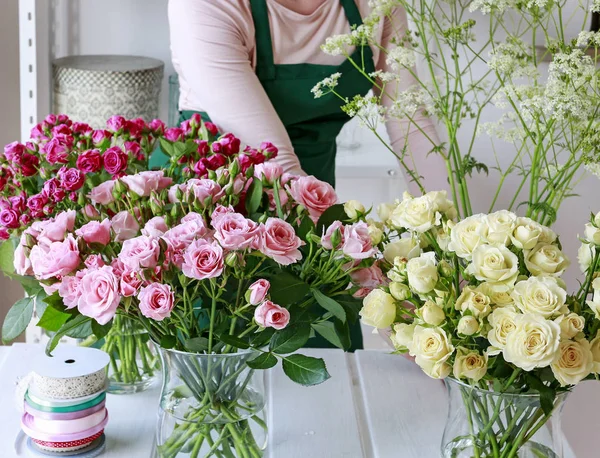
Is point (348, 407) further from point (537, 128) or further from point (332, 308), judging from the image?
point (537, 128)

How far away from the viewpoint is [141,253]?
823 millimetres

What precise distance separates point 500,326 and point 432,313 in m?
0.06

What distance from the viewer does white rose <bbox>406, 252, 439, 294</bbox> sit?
83 cm

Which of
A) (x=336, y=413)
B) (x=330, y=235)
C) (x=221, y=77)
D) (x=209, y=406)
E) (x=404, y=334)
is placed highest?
(x=221, y=77)

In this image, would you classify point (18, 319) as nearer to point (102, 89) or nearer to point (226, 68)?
point (226, 68)

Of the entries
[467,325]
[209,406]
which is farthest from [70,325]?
[467,325]

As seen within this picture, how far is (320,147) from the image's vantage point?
1.82 metres

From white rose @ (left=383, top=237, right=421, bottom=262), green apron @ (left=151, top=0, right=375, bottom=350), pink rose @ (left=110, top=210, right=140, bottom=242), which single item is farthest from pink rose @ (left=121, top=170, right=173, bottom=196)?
green apron @ (left=151, top=0, right=375, bottom=350)

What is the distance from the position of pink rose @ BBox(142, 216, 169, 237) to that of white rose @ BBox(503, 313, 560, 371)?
351mm

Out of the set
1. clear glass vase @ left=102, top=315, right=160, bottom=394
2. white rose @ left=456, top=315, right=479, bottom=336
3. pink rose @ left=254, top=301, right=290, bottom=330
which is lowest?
clear glass vase @ left=102, top=315, right=160, bottom=394

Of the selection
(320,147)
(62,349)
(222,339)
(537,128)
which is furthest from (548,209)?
(320,147)

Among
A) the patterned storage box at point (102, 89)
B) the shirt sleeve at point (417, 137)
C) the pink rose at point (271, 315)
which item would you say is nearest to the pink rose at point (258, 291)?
the pink rose at point (271, 315)

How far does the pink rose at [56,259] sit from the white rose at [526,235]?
42cm

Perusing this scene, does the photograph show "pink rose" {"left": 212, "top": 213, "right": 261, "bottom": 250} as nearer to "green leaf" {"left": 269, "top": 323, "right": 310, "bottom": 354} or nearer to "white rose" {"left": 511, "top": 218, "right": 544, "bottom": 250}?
"green leaf" {"left": 269, "top": 323, "right": 310, "bottom": 354}
